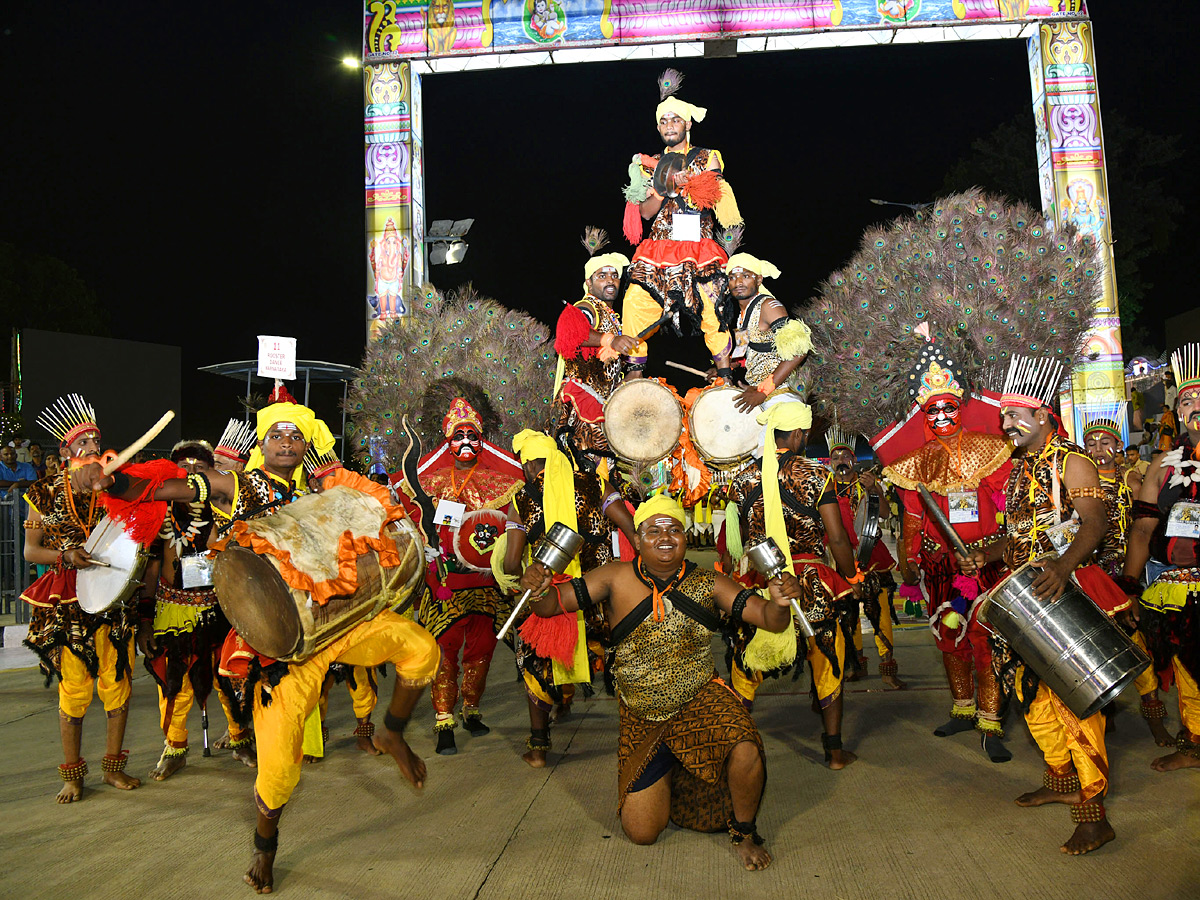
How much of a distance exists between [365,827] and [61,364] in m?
21.8

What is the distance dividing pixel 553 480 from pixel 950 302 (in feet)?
13.5

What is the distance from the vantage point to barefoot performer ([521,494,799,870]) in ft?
12.9

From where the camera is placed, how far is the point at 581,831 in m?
4.16

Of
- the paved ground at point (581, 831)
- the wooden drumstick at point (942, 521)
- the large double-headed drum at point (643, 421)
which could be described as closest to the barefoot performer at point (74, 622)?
the paved ground at point (581, 831)

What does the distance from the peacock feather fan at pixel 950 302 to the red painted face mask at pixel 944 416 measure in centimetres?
Answer: 213

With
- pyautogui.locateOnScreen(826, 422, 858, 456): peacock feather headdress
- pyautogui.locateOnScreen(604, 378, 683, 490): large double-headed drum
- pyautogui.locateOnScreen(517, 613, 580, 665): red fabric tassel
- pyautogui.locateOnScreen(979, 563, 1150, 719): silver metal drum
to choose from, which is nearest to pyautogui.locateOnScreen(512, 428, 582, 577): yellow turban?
pyautogui.locateOnScreen(604, 378, 683, 490): large double-headed drum

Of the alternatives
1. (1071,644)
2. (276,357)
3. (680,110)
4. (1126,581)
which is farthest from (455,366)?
(1071,644)

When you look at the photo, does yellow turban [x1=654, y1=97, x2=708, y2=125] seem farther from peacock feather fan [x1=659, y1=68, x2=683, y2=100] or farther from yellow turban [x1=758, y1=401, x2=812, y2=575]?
yellow turban [x1=758, y1=401, x2=812, y2=575]

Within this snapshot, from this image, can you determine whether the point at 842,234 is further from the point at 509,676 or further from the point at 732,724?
the point at 732,724

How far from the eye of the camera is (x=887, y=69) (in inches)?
1066

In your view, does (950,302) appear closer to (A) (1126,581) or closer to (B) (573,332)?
(A) (1126,581)

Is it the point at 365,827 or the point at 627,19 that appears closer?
Result: the point at 365,827

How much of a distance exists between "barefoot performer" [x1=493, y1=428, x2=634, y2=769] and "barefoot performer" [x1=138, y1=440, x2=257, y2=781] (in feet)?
5.51

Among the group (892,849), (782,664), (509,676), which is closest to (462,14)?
(509,676)
